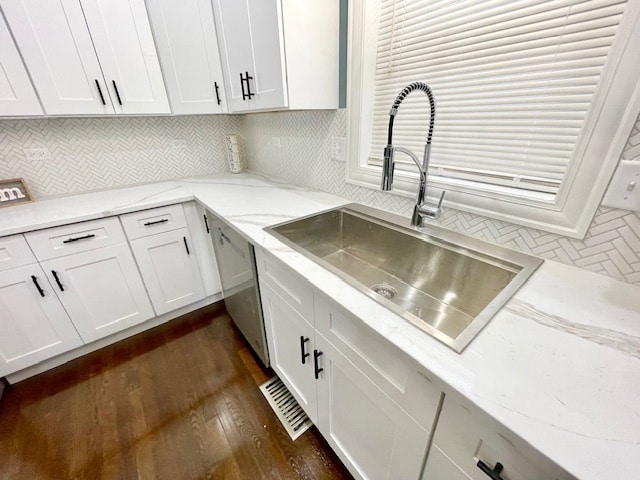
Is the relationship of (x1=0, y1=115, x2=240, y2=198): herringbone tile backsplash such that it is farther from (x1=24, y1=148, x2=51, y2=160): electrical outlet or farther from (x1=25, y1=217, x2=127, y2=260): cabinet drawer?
(x1=25, y1=217, x2=127, y2=260): cabinet drawer

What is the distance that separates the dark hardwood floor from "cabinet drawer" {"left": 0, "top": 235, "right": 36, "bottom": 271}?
73cm

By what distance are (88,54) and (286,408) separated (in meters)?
2.09

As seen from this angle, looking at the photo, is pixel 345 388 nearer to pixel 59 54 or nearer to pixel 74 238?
pixel 74 238

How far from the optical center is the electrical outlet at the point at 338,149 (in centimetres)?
139

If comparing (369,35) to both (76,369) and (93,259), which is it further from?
(76,369)

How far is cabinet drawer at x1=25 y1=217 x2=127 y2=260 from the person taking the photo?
1.31 meters

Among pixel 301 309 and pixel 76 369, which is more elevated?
pixel 301 309

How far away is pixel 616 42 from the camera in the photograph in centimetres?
64

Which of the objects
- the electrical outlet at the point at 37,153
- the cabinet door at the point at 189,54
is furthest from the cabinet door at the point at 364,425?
the electrical outlet at the point at 37,153

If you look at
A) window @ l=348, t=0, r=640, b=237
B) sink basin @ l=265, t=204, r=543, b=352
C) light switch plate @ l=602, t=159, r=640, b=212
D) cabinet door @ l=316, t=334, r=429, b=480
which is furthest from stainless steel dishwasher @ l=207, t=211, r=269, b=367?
light switch plate @ l=602, t=159, r=640, b=212

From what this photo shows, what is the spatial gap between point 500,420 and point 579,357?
0.84 feet

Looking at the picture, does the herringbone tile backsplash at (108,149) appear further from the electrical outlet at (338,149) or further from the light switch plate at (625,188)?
the light switch plate at (625,188)

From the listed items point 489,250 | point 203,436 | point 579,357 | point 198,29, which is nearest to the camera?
point 579,357

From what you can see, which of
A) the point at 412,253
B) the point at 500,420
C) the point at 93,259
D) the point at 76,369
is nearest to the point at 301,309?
the point at 412,253
